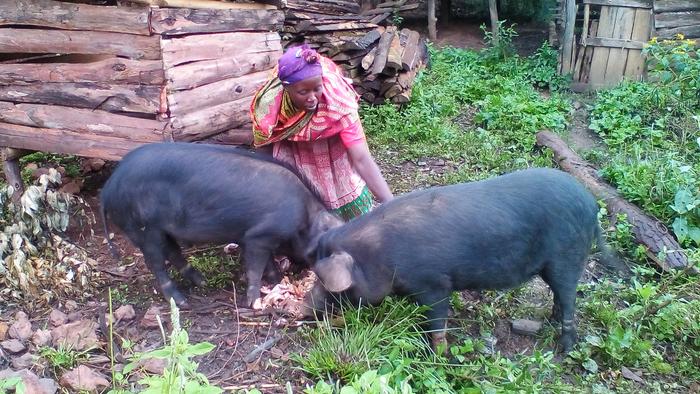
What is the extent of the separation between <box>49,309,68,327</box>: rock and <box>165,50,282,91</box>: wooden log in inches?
68.2

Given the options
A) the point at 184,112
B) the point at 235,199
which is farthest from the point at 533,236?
the point at 184,112

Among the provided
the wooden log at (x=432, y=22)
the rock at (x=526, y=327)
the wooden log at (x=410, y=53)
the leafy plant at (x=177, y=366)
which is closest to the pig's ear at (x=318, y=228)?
the rock at (x=526, y=327)

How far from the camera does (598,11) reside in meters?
10.3

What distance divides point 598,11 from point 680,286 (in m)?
6.97

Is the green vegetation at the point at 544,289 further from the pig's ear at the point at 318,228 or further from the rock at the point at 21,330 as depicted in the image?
the rock at the point at 21,330

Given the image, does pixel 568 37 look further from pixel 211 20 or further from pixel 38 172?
pixel 38 172

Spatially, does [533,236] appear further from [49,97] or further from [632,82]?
[632,82]

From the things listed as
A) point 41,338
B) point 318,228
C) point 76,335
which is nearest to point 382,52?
point 318,228

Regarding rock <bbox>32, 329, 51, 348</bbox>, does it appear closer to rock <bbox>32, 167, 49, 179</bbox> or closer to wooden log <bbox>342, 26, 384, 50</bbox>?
rock <bbox>32, 167, 49, 179</bbox>

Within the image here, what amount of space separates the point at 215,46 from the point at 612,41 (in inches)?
283

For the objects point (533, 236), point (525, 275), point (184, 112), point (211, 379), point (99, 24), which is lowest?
point (211, 379)

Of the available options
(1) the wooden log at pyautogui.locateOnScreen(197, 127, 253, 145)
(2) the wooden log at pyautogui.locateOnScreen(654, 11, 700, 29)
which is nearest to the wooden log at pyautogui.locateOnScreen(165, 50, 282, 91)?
(1) the wooden log at pyautogui.locateOnScreen(197, 127, 253, 145)

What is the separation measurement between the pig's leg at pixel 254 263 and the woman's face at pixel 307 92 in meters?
0.96

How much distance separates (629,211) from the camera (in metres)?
5.47
